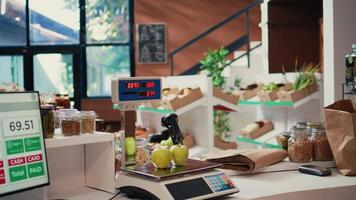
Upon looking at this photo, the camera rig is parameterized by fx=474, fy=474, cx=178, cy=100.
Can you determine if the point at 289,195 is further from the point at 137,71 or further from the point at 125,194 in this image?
the point at 137,71

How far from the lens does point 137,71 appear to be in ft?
28.1

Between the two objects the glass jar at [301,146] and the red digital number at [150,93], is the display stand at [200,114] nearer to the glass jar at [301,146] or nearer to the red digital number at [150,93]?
the glass jar at [301,146]

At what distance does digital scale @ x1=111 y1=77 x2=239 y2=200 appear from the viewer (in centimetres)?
174

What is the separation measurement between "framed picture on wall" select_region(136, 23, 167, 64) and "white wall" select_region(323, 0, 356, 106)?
5.55 meters

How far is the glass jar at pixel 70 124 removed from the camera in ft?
6.11

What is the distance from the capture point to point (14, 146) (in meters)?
1.62

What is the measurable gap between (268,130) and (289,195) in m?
2.98

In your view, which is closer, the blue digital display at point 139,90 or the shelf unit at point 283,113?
the blue digital display at point 139,90

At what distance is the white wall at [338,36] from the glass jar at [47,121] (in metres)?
2.06

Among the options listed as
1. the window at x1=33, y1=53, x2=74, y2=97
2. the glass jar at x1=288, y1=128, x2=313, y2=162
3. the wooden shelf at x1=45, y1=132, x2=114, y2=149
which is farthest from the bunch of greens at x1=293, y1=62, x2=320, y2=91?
the window at x1=33, y1=53, x2=74, y2=97

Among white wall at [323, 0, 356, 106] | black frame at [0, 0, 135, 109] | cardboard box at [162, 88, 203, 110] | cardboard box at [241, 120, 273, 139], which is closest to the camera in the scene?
white wall at [323, 0, 356, 106]

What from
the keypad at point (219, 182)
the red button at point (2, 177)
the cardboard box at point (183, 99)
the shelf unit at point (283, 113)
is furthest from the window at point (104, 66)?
the red button at point (2, 177)

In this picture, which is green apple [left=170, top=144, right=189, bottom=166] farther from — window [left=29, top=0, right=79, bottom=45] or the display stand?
window [left=29, top=0, right=79, bottom=45]

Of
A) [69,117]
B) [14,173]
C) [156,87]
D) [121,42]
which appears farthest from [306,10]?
[121,42]
